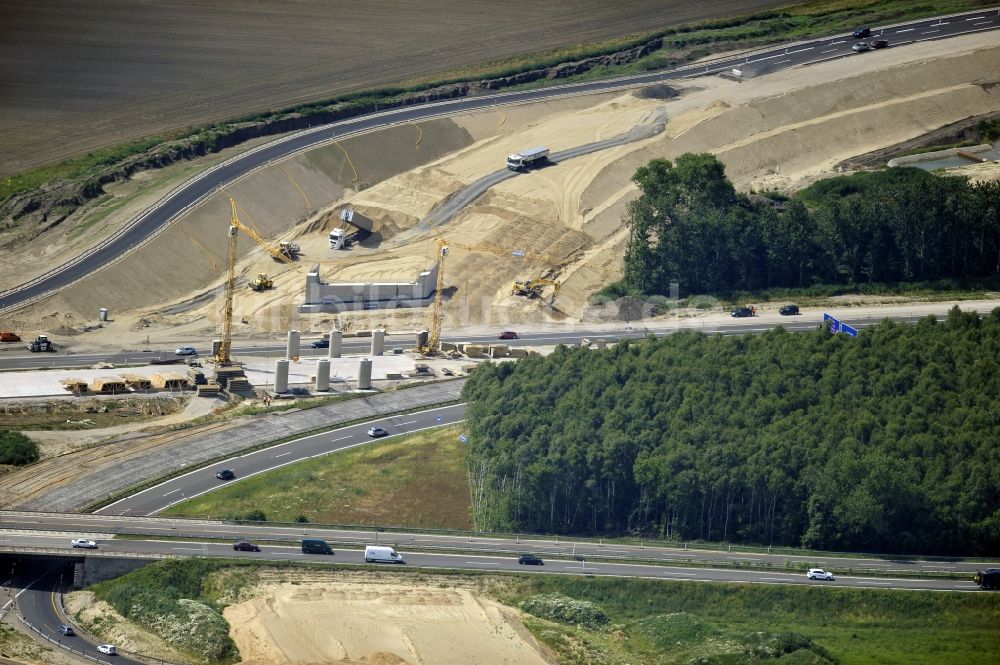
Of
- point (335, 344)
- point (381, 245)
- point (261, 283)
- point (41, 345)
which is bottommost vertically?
point (41, 345)

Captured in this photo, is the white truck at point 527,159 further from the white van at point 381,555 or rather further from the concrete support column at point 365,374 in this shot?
the white van at point 381,555

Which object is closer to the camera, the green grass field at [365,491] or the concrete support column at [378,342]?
the green grass field at [365,491]

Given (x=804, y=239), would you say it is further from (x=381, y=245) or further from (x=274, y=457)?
(x=274, y=457)

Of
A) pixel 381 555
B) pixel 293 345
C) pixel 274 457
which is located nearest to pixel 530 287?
pixel 293 345

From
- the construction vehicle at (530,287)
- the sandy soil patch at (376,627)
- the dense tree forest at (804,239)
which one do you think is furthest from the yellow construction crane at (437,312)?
the sandy soil patch at (376,627)

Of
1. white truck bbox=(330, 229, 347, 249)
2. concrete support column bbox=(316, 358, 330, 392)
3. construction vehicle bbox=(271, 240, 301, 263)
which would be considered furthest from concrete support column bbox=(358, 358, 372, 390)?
white truck bbox=(330, 229, 347, 249)

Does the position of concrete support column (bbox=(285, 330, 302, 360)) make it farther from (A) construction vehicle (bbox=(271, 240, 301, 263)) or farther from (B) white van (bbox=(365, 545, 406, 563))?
(B) white van (bbox=(365, 545, 406, 563))
